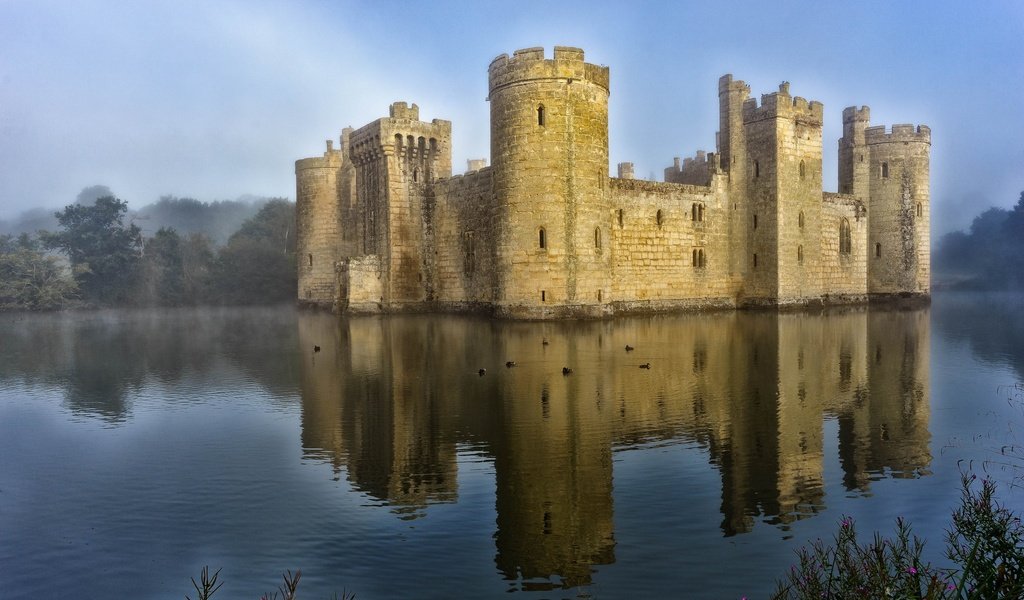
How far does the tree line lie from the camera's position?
49969mm

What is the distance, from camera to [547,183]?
2678cm

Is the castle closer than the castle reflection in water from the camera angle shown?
No

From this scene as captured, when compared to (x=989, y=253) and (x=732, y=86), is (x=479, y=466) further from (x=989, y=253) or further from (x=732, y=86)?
(x=989, y=253)

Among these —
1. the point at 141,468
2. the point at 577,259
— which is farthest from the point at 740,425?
the point at 577,259

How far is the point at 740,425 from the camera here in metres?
10.0

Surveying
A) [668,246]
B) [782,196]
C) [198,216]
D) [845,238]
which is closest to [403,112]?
[668,246]

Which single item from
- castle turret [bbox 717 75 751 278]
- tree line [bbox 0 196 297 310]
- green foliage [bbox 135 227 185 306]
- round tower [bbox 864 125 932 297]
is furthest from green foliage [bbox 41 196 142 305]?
round tower [bbox 864 125 932 297]

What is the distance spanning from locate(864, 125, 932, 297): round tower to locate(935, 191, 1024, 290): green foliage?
142ft

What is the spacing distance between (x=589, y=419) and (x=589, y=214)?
58.5 ft

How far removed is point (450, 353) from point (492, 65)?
47.6 feet

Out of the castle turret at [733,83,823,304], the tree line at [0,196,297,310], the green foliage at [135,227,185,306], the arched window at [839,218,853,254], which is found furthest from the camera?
the green foliage at [135,227,185,306]

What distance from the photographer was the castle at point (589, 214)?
88.8ft

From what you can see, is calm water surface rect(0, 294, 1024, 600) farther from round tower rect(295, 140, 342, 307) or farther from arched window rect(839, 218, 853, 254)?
round tower rect(295, 140, 342, 307)

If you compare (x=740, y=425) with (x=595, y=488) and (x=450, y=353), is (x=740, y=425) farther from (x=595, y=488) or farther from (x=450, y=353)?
(x=450, y=353)
